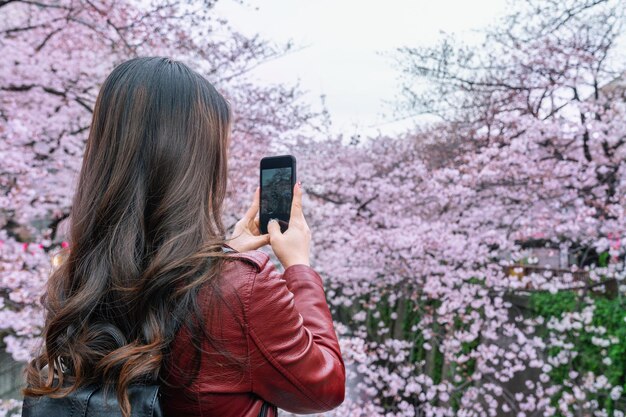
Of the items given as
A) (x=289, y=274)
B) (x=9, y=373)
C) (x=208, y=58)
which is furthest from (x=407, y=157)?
(x=289, y=274)

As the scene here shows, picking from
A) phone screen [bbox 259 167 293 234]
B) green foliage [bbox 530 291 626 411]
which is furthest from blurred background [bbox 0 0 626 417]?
phone screen [bbox 259 167 293 234]

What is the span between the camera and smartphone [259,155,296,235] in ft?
3.98

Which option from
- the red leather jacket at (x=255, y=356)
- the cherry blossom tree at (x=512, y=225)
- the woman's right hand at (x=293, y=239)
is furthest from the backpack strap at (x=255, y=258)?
Result: the cherry blossom tree at (x=512, y=225)

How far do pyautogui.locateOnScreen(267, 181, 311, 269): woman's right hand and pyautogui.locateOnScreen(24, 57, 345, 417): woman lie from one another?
0.09 meters

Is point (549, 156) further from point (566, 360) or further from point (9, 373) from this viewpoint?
point (9, 373)

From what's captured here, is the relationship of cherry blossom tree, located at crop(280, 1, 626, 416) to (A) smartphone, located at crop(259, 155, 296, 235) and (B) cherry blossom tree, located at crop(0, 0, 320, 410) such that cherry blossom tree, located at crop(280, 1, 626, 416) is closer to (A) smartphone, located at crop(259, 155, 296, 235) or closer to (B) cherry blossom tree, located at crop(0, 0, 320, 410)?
(B) cherry blossom tree, located at crop(0, 0, 320, 410)

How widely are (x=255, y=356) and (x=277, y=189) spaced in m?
0.47

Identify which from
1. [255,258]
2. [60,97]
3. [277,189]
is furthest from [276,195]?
[60,97]

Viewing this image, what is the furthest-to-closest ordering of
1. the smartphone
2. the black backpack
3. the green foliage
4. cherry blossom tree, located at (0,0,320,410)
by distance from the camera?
the green foliage < cherry blossom tree, located at (0,0,320,410) < the smartphone < the black backpack

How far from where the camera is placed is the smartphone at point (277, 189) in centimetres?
121

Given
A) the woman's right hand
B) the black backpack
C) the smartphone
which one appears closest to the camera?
the black backpack

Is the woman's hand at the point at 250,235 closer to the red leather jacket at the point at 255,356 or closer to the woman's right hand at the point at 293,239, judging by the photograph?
the woman's right hand at the point at 293,239

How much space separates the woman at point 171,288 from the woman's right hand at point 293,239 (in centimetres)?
9

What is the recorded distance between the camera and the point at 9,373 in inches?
257
